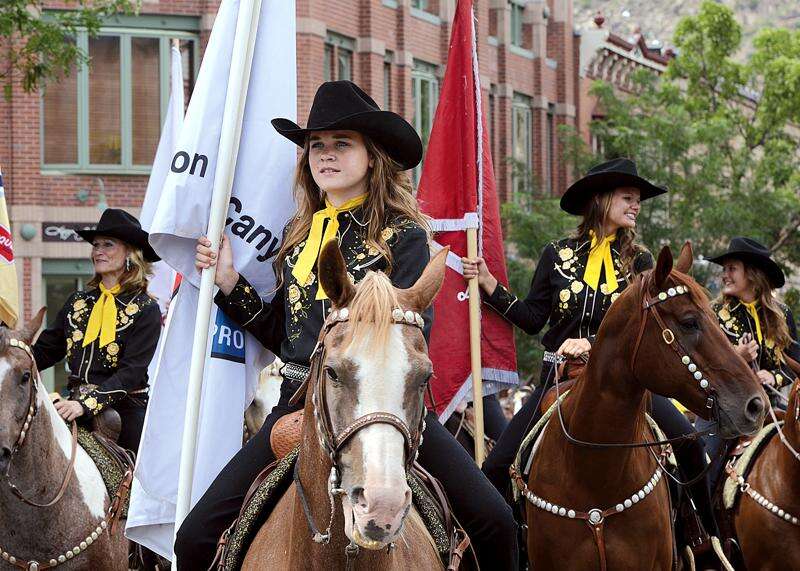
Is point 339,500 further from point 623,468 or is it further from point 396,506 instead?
point 623,468

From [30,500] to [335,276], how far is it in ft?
15.3

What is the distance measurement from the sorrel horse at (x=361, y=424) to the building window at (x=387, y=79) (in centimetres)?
2707

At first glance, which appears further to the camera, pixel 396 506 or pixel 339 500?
pixel 339 500

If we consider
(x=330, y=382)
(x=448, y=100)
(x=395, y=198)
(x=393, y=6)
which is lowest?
(x=330, y=382)

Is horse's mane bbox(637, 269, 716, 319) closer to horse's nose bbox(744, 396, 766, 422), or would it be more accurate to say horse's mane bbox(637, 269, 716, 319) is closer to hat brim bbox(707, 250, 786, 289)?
horse's nose bbox(744, 396, 766, 422)

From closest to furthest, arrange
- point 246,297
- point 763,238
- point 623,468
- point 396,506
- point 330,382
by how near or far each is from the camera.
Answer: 1. point 396,506
2. point 330,382
3. point 246,297
4. point 623,468
5. point 763,238

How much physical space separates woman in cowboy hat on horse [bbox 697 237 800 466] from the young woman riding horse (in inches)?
203

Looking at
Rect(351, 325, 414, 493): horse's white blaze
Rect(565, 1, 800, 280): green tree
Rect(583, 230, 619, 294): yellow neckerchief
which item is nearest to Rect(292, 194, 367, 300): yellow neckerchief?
Rect(351, 325, 414, 493): horse's white blaze

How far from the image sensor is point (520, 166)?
32.4 metres

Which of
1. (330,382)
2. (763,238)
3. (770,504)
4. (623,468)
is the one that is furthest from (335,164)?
(763,238)

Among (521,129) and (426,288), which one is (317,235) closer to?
(426,288)

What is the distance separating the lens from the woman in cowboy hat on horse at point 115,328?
33.9ft

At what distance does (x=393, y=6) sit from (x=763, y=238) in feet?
31.5

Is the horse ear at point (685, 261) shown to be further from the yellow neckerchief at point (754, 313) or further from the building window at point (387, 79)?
the building window at point (387, 79)
